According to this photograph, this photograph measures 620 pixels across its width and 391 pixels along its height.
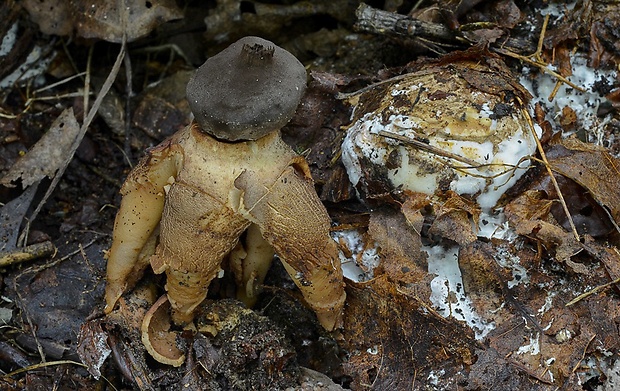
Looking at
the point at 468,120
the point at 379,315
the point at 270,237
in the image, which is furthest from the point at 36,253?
the point at 468,120

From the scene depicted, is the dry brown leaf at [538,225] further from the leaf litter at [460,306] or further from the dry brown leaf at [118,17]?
the dry brown leaf at [118,17]

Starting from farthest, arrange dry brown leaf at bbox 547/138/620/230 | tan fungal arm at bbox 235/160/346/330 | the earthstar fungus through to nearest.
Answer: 1. dry brown leaf at bbox 547/138/620/230
2. tan fungal arm at bbox 235/160/346/330
3. the earthstar fungus

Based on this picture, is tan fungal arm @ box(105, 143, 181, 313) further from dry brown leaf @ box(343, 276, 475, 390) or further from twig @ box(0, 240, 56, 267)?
dry brown leaf @ box(343, 276, 475, 390)

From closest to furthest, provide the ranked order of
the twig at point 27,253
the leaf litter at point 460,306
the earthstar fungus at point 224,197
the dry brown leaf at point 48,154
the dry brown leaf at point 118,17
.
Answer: the earthstar fungus at point 224,197 < the leaf litter at point 460,306 < the twig at point 27,253 < the dry brown leaf at point 48,154 < the dry brown leaf at point 118,17

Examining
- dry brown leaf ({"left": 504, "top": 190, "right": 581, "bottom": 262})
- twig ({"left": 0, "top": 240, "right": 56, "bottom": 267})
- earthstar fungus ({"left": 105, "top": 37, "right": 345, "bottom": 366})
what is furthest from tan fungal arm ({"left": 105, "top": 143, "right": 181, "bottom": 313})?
dry brown leaf ({"left": 504, "top": 190, "right": 581, "bottom": 262})

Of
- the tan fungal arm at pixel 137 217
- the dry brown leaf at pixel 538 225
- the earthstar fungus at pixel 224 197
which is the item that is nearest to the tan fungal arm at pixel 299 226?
the earthstar fungus at pixel 224 197

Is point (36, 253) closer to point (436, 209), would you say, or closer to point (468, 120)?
point (436, 209)

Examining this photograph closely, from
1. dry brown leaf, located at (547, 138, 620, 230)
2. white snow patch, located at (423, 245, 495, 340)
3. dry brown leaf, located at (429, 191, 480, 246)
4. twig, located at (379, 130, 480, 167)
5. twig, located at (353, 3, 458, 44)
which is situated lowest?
white snow patch, located at (423, 245, 495, 340)
